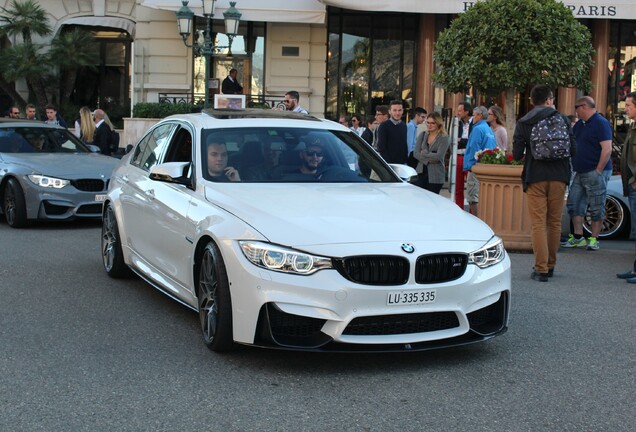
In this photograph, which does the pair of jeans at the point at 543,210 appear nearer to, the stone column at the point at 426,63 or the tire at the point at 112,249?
the tire at the point at 112,249

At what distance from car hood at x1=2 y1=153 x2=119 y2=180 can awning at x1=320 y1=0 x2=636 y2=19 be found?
1021 centimetres

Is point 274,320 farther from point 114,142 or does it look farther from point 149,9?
point 149,9

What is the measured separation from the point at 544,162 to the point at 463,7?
44.9 feet

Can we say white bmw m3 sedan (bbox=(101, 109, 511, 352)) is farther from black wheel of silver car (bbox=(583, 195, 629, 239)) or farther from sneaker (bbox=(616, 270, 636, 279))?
black wheel of silver car (bbox=(583, 195, 629, 239))

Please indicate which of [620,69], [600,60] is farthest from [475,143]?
[620,69]

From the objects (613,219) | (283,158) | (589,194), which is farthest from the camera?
(613,219)

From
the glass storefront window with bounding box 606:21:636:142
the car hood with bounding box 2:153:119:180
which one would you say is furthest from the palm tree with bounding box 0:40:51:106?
the glass storefront window with bounding box 606:21:636:142

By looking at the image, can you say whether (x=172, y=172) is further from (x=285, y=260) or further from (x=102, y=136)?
(x=102, y=136)

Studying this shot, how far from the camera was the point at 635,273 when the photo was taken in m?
9.21

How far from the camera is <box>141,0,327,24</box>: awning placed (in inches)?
898

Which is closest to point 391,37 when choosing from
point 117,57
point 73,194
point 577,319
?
point 117,57

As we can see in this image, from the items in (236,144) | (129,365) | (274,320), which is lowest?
(129,365)

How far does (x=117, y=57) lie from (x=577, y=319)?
2325 cm

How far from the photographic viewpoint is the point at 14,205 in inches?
489
